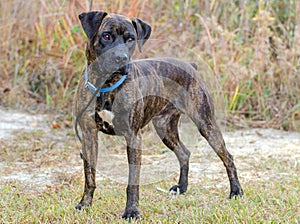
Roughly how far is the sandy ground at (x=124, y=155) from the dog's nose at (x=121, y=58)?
152 centimetres

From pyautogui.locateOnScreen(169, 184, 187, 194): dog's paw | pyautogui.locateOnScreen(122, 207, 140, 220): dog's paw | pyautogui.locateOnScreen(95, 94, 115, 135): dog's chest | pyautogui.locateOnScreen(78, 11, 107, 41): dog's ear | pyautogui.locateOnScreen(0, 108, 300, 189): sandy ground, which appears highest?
pyautogui.locateOnScreen(78, 11, 107, 41): dog's ear

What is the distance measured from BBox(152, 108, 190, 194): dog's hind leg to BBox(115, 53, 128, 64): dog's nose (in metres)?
1.17

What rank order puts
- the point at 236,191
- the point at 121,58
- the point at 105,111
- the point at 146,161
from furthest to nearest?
the point at 146,161 < the point at 236,191 < the point at 105,111 < the point at 121,58

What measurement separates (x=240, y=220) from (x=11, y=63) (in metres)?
5.21

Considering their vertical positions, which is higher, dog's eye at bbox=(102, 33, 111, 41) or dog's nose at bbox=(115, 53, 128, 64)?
dog's eye at bbox=(102, 33, 111, 41)

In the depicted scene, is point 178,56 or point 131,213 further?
point 178,56

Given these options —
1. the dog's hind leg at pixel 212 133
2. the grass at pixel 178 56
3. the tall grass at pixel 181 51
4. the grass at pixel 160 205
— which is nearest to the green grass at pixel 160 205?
the grass at pixel 160 205

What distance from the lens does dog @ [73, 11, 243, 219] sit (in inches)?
143

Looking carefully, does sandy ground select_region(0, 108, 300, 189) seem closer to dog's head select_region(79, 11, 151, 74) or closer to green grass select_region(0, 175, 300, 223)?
green grass select_region(0, 175, 300, 223)

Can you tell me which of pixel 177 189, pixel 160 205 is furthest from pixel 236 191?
pixel 160 205

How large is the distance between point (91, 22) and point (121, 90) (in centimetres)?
53

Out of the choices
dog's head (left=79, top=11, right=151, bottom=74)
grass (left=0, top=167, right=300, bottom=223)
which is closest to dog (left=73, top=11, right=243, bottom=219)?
dog's head (left=79, top=11, right=151, bottom=74)

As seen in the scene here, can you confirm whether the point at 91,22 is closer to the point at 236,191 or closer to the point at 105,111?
the point at 105,111

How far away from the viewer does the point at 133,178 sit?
3857 mm
